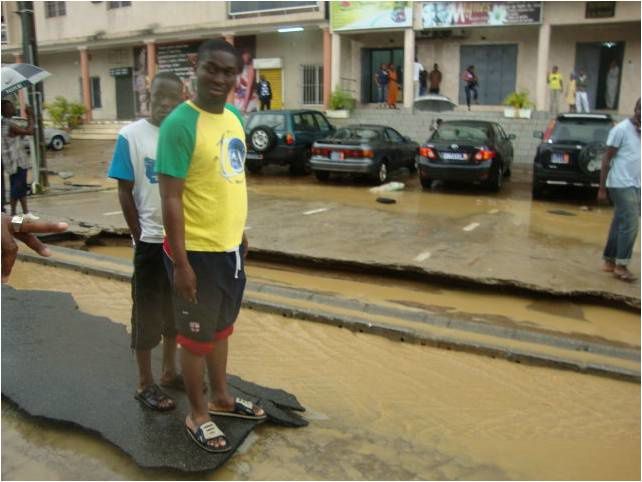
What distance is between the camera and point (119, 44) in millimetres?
28109

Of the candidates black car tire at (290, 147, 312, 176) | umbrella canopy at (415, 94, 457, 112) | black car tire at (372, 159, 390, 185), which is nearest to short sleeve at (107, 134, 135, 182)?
black car tire at (372, 159, 390, 185)

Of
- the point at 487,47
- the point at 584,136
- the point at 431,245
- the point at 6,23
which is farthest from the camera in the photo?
the point at 6,23

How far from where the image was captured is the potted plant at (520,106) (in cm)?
1892

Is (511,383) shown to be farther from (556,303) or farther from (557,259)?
(557,259)

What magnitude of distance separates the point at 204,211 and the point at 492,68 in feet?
68.0

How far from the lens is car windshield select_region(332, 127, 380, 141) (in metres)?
14.2

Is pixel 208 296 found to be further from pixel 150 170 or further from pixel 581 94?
pixel 581 94

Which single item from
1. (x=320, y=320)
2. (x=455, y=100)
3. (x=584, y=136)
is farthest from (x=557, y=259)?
(x=455, y=100)

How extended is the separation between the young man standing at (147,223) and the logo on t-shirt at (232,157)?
604 millimetres

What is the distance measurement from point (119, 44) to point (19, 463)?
27.9 meters

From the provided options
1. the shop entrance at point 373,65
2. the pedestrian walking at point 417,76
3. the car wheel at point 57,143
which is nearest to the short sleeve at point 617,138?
the pedestrian walking at point 417,76

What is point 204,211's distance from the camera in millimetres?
2816

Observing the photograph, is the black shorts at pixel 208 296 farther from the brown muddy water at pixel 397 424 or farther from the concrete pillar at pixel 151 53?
the concrete pillar at pixel 151 53

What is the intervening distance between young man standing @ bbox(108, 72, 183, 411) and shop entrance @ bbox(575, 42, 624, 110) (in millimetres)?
20107
